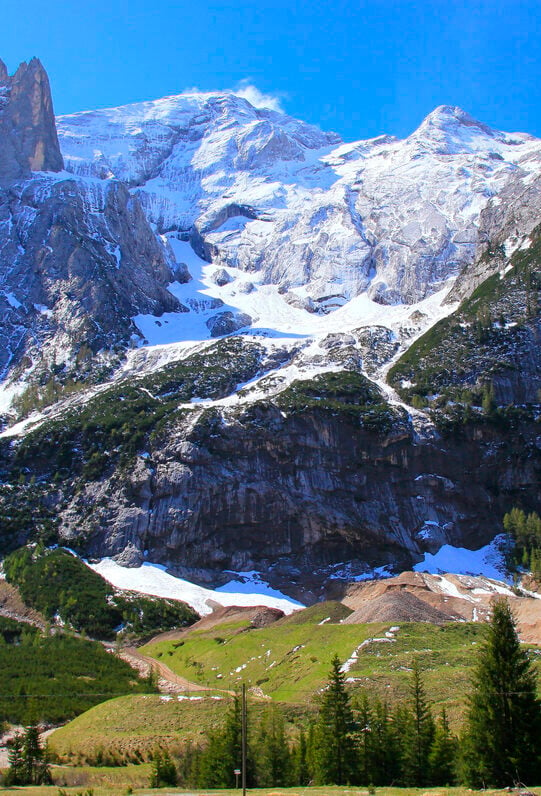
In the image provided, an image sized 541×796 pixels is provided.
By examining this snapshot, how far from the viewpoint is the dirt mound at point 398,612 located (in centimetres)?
7838

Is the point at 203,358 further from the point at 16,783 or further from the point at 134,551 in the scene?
the point at 16,783

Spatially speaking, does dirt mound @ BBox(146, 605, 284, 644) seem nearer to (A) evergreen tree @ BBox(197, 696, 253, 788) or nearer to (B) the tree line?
(B) the tree line

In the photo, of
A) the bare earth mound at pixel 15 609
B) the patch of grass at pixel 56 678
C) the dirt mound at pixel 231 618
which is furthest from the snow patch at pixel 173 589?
the patch of grass at pixel 56 678

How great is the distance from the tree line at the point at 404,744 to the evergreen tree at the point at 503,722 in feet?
0.14

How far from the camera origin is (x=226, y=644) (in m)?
84.8

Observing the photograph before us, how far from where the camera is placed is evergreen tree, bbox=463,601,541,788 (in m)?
31.0

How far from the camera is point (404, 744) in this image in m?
39.7

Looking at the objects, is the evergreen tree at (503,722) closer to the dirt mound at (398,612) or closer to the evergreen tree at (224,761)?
the evergreen tree at (224,761)

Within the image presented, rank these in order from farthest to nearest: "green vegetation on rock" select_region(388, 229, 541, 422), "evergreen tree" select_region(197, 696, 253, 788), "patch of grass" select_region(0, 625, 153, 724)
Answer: "green vegetation on rock" select_region(388, 229, 541, 422) < "patch of grass" select_region(0, 625, 153, 724) < "evergreen tree" select_region(197, 696, 253, 788)

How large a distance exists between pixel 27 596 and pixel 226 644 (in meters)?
43.8

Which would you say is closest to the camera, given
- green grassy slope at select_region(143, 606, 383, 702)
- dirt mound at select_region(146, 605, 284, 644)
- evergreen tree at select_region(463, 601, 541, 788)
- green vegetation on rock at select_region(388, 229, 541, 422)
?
evergreen tree at select_region(463, 601, 541, 788)

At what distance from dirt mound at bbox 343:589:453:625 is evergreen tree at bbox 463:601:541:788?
45.0 m

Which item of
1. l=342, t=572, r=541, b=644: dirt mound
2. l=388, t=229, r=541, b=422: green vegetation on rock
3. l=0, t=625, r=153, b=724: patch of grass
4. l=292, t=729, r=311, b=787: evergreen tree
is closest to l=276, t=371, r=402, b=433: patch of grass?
l=388, t=229, r=541, b=422: green vegetation on rock

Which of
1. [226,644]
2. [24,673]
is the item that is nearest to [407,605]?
[226,644]
